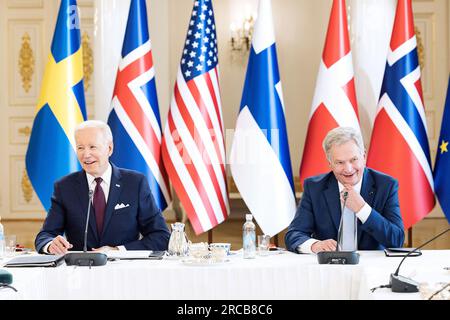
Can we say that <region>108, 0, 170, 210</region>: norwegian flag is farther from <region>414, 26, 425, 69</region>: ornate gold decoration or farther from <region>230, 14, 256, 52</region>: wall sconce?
<region>414, 26, 425, 69</region>: ornate gold decoration

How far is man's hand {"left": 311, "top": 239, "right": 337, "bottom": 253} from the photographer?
3.05 m

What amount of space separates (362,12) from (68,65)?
85.7 inches

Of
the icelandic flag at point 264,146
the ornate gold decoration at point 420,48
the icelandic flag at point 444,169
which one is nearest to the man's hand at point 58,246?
the icelandic flag at point 264,146

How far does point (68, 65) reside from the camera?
5.22 metres

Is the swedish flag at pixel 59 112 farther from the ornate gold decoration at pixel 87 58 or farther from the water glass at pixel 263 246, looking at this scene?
the ornate gold decoration at pixel 87 58

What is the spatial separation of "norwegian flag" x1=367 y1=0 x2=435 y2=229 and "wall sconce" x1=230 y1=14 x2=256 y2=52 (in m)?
4.46

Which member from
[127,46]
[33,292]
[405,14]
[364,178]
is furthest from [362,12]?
[33,292]

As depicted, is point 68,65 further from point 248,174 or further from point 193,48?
point 248,174

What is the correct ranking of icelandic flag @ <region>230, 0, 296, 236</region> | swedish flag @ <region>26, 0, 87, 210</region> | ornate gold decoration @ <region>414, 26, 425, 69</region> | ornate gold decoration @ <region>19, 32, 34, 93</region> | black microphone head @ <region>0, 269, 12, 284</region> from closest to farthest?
black microphone head @ <region>0, 269, 12, 284</region> → icelandic flag @ <region>230, 0, 296, 236</region> → swedish flag @ <region>26, 0, 87, 210</region> → ornate gold decoration @ <region>414, 26, 425, 69</region> → ornate gold decoration @ <region>19, 32, 34, 93</region>

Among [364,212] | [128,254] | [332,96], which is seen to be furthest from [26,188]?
[364,212]

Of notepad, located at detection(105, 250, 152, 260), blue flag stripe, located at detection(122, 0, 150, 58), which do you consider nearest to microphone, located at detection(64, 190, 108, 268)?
notepad, located at detection(105, 250, 152, 260)

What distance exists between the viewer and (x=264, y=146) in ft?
16.5

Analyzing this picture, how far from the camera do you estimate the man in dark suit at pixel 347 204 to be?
3.12 metres

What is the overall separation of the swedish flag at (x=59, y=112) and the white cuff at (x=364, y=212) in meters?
2.58
